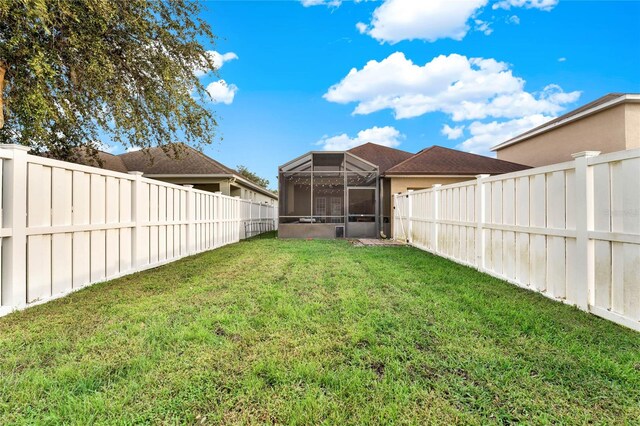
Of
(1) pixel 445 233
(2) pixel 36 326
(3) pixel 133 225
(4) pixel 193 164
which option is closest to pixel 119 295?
(2) pixel 36 326

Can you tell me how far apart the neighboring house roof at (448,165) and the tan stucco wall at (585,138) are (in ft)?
5.46

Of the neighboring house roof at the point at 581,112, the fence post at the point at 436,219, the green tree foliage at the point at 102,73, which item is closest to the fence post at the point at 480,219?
the fence post at the point at 436,219

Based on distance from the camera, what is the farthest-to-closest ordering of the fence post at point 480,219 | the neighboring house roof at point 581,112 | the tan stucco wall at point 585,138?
the tan stucco wall at point 585,138 < the neighboring house roof at point 581,112 < the fence post at point 480,219

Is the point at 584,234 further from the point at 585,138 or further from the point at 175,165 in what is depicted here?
the point at 175,165

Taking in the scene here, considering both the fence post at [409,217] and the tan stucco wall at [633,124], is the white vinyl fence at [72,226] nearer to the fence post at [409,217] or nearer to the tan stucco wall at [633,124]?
the fence post at [409,217]

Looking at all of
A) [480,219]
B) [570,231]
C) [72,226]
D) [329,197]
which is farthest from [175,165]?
[570,231]

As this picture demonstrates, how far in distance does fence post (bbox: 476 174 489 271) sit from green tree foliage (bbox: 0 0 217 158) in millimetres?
7236

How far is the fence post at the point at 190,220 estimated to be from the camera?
805cm

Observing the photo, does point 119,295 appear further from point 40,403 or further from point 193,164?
point 193,164

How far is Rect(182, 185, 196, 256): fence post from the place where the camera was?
8.05 meters

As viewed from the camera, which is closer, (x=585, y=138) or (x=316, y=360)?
(x=316, y=360)

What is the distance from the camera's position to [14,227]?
335 centimetres

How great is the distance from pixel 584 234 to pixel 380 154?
17023 millimetres

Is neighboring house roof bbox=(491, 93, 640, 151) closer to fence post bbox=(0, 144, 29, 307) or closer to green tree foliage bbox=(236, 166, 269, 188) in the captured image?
fence post bbox=(0, 144, 29, 307)
